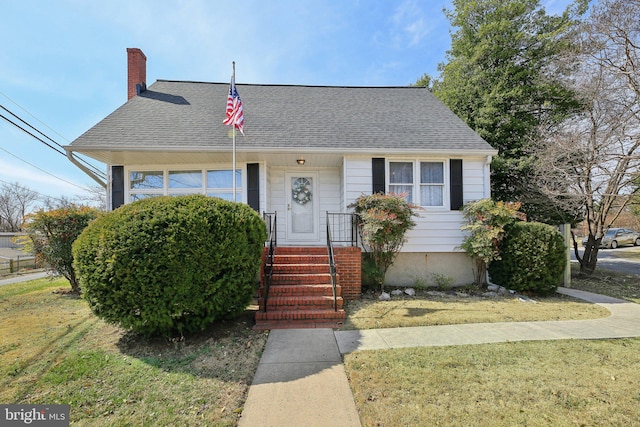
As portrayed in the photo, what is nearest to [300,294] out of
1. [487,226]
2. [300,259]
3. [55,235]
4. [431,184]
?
[300,259]

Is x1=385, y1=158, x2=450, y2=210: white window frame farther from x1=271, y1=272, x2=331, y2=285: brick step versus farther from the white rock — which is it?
x1=271, y1=272, x2=331, y2=285: brick step

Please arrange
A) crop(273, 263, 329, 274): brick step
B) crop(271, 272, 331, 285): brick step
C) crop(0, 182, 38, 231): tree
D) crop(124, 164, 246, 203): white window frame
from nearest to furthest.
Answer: crop(271, 272, 331, 285): brick step
crop(273, 263, 329, 274): brick step
crop(124, 164, 246, 203): white window frame
crop(0, 182, 38, 231): tree

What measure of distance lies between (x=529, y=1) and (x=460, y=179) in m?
9.45

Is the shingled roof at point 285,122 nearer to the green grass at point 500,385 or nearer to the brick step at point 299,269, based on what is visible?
the brick step at point 299,269

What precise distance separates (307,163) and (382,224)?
307 centimetres

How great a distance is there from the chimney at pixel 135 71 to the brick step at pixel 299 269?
7900 millimetres

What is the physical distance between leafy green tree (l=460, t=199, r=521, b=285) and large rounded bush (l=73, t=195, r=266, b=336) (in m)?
5.61

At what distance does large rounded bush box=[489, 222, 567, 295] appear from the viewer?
20.7 feet

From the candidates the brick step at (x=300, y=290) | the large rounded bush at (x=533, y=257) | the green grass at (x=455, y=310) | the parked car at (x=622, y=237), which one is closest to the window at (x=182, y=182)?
the brick step at (x=300, y=290)

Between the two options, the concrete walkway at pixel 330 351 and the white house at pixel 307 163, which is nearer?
the concrete walkway at pixel 330 351

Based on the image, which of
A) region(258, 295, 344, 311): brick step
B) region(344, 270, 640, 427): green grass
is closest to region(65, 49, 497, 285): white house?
region(258, 295, 344, 311): brick step

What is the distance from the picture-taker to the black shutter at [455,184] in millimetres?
7211

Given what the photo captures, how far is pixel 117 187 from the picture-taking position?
24.0ft

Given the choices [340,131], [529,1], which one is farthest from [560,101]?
[340,131]
